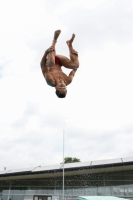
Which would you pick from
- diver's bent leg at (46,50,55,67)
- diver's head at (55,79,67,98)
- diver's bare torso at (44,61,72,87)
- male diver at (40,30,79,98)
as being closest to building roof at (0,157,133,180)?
male diver at (40,30,79,98)

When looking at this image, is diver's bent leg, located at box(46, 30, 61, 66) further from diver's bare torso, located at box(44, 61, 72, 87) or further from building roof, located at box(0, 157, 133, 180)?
building roof, located at box(0, 157, 133, 180)

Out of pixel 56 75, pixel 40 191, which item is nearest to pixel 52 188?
pixel 40 191

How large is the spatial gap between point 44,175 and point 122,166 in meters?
5.68

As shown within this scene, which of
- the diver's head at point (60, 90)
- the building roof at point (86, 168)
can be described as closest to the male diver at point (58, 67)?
the diver's head at point (60, 90)

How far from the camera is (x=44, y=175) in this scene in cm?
1673

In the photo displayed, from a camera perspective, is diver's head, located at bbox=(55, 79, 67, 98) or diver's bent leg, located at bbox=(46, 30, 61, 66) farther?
diver's bent leg, located at bbox=(46, 30, 61, 66)

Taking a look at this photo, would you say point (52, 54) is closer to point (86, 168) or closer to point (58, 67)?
Result: point (58, 67)

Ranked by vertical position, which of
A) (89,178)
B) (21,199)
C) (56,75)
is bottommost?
(21,199)

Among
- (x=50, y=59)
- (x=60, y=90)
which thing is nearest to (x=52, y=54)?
(x=50, y=59)

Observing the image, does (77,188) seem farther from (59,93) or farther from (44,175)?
(59,93)

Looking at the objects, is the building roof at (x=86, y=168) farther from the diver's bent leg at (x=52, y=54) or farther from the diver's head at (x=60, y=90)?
the diver's bent leg at (x=52, y=54)

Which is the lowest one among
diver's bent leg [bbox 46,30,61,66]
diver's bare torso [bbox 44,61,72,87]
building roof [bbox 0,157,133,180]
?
building roof [bbox 0,157,133,180]

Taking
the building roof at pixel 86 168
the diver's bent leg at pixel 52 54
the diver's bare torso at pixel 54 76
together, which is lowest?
the building roof at pixel 86 168

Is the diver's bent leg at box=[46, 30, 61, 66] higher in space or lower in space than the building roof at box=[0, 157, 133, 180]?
higher
